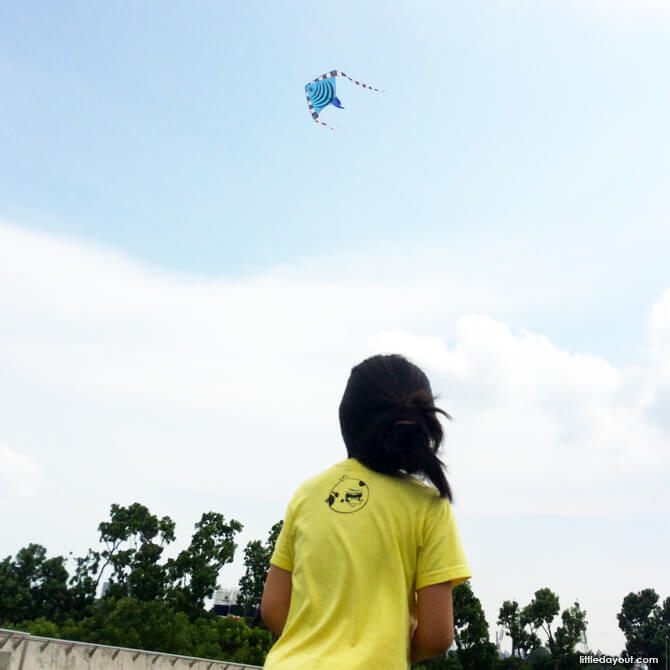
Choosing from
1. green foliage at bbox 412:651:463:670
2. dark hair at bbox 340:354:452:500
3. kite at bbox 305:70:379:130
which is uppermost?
kite at bbox 305:70:379:130

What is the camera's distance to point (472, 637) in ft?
124

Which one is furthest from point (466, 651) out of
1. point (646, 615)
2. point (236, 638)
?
point (646, 615)

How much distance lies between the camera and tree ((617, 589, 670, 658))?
58.3 m

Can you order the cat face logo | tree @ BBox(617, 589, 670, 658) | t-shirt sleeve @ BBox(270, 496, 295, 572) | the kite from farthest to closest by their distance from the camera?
tree @ BBox(617, 589, 670, 658)
the kite
t-shirt sleeve @ BBox(270, 496, 295, 572)
the cat face logo

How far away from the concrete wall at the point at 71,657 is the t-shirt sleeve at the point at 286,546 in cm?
1611

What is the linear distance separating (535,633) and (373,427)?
4482cm

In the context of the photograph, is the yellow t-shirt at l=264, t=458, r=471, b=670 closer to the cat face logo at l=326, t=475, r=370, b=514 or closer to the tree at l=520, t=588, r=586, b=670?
the cat face logo at l=326, t=475, r=370, b=514

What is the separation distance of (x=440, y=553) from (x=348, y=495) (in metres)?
0.31

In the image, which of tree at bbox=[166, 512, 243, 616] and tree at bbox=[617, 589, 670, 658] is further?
tree at bbox=[617, 589, 670, 658]

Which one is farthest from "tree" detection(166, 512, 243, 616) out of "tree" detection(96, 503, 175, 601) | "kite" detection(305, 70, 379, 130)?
"kite" detection(305, 70, 379, 130)

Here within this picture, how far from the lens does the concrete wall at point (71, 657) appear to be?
1559 centimetres

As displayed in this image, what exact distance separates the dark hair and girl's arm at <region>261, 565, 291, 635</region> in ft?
1.38

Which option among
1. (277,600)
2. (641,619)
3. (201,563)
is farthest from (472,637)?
(277,600)

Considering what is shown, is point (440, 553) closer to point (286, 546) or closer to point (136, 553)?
point (286, 546)
